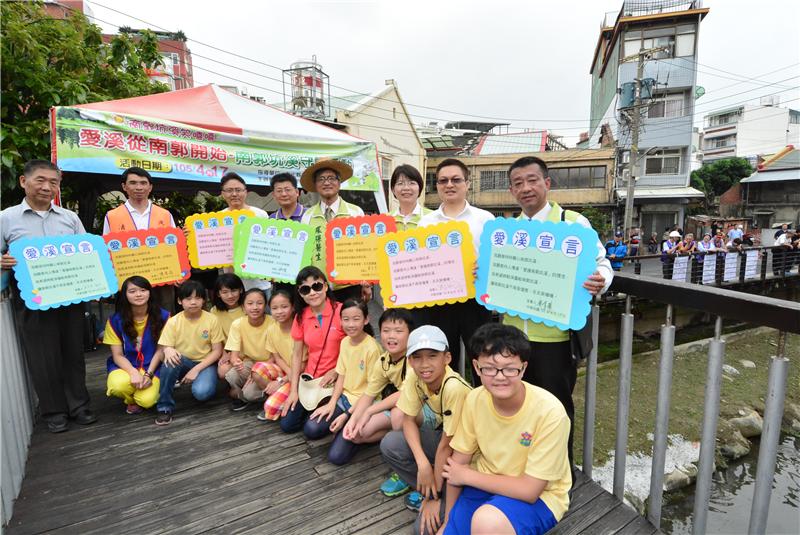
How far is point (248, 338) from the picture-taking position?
357 centimetres

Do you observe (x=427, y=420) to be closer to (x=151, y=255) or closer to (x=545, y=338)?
(x=545, y=338)

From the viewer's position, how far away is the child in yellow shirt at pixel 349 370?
297cm

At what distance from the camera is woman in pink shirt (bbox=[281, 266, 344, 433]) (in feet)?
10.6

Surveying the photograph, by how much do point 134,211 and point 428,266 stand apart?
9.86ft

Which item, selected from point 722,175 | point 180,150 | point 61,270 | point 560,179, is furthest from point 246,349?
point 722,175

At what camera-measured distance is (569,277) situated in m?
2.14

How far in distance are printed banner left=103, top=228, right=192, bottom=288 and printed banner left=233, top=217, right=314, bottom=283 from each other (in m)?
0.66

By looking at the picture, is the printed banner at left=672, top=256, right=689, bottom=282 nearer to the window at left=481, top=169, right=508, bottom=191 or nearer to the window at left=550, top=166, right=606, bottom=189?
the window at left=550, top=166, right=606, bottom=189

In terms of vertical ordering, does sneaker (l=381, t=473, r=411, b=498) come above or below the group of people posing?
below

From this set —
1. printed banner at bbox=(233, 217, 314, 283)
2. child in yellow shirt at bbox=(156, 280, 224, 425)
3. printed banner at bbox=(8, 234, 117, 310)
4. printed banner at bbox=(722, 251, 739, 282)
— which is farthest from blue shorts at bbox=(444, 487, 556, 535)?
printed banner at bbox=(722, 251, 739, 282)

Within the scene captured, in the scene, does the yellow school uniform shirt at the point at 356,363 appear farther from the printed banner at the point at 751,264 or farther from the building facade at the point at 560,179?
the building facade at the point at 560,179

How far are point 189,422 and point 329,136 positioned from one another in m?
4.04

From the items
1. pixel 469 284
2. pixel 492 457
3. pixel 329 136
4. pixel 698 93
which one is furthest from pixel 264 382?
pixel 698 93

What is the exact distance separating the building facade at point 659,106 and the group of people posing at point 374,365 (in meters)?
24.0
